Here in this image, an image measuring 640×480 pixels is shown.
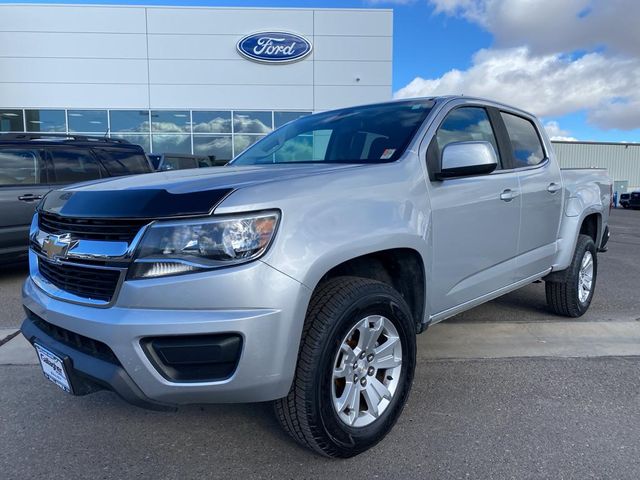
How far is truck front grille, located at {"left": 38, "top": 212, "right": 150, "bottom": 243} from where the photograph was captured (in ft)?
6.63

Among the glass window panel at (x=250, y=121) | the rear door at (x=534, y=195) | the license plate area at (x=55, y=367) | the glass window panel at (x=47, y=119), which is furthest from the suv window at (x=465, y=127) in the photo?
the glass window panel at (x=47, y=119)

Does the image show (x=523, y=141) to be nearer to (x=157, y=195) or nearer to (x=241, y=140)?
(x=157, y=195)

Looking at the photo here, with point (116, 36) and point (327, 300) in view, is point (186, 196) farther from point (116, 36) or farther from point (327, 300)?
point (116, 36)

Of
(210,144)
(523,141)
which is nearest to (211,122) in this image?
(210,144)

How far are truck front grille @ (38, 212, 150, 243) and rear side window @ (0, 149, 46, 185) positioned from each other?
4.85 meters

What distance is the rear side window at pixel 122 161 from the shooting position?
7.22 meters

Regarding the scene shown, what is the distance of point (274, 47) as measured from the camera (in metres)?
19.3

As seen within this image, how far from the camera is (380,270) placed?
2797 millimetres

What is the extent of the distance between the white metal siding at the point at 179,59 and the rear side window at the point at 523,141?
1592cm

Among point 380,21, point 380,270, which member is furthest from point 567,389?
point 380,21

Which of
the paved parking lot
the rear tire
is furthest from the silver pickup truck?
the rear tire

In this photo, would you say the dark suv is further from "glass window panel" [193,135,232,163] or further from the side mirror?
"glass window panel" [193,135,232,163]

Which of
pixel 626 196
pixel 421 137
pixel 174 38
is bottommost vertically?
pixel 626 196

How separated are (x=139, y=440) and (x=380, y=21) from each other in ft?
64.5
